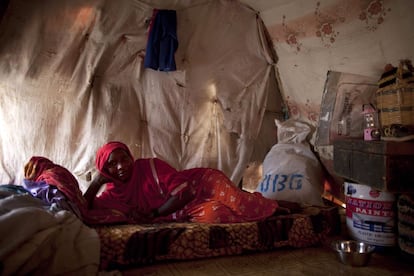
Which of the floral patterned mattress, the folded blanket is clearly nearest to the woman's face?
the folded blanket

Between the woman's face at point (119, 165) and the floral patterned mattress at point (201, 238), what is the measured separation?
1.29ft

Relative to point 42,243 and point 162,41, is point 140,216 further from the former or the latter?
point 162,41

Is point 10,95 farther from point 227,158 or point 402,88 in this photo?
point 402,88

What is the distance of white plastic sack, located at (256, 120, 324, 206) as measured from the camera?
2.62 metres

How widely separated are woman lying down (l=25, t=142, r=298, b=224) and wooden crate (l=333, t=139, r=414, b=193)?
66 centimetres

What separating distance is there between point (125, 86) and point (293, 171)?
1.83m

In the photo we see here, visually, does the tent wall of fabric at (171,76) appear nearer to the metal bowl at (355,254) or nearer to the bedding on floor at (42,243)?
the metal bowl at (355,254)

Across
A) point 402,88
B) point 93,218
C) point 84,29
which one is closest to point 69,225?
point 93,218

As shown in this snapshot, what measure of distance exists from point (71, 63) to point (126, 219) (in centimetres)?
175

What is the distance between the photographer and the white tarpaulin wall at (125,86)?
2.84 m

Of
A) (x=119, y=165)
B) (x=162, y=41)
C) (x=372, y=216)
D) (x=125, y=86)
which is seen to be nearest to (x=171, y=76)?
(x=162, y=41)

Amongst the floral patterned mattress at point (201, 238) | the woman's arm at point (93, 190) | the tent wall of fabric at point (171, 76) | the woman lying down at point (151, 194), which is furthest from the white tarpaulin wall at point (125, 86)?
the floral patterned mattress at point (201, 238)

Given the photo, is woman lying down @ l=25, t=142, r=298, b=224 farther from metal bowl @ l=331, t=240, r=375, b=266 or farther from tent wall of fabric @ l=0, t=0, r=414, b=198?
tent wall of fabric @ l=0, t=0, r=414, b=198

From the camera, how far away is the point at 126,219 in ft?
6.58
